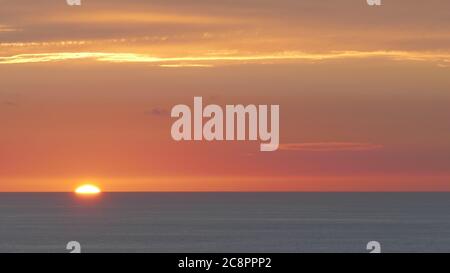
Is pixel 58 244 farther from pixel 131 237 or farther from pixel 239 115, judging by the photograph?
pixel 239 115

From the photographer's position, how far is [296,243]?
180875 millimetres

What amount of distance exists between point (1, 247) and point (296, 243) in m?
52.4
